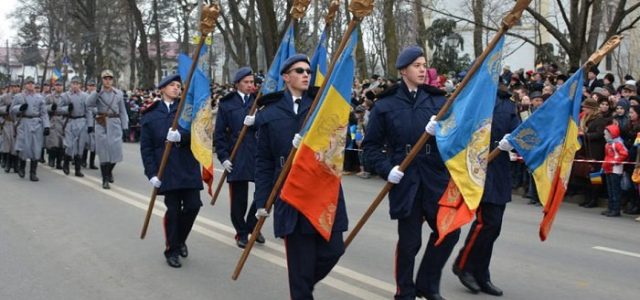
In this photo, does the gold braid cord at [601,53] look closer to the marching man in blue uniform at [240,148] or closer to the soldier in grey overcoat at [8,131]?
the marching man in blue uniform at [240,148]

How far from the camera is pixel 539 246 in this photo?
823cm

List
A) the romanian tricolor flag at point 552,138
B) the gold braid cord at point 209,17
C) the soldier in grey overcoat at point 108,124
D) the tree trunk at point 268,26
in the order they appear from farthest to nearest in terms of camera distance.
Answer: the tree trunk at point 268,26
the soldier in grey overcoat at point 108,124
the gold braid cord at point 209,17
the romanian tricolor flag at point 552,138

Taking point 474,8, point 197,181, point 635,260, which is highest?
point 474,8

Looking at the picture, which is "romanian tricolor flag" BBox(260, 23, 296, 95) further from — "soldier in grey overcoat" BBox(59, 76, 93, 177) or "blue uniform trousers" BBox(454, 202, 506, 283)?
"soldier in grey overcoat" BBox(59, 76, 93, 177)

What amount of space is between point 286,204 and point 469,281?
2085mm

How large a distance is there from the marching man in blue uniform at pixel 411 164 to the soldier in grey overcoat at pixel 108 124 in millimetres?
8905

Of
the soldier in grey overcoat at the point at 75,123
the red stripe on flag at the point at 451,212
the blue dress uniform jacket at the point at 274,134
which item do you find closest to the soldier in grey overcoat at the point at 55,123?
the soldier in grey overcoat at the point at 75,123

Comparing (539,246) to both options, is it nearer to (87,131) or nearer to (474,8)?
(87,131)

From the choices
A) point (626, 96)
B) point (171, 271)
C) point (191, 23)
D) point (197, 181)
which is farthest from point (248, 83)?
point (191, 23)

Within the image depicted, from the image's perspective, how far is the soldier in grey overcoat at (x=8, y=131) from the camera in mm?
15781

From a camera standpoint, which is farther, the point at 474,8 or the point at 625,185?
the point at 474,8

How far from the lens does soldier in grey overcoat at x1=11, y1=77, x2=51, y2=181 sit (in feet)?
48.5

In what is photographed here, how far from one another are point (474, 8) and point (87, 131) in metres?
11.1

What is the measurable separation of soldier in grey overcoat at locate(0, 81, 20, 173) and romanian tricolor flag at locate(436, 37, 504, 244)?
1243 centimetres
